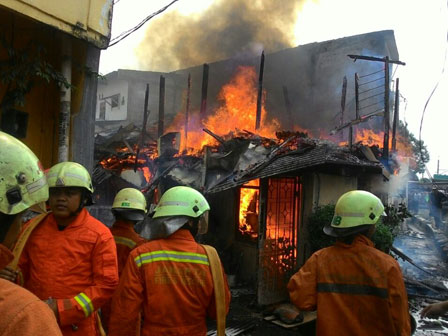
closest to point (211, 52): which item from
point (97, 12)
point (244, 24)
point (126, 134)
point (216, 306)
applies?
point (244, 24)

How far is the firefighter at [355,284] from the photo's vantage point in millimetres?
2600

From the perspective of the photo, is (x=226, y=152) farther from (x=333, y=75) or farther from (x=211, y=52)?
(x=211, y=52)

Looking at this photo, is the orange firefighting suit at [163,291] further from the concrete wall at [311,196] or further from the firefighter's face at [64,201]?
the concrete wall at [311,196]

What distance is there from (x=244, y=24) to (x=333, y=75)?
1026cm

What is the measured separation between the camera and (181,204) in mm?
2664

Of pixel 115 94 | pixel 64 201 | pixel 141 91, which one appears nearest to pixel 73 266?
pixel 64 201

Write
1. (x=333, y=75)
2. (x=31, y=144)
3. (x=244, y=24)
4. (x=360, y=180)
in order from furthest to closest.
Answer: (x=244, y=24) < (x=333, y=75) < (x=360, y=180) < (x=31, y=144)

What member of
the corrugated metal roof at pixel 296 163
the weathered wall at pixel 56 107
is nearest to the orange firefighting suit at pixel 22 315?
the weathered wall at pixel 56 107

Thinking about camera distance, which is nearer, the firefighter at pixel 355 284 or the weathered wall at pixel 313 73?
the firefighter at pixel 355 284

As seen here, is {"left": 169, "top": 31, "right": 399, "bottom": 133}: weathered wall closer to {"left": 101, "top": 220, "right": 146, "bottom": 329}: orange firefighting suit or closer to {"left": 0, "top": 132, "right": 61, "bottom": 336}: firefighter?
{"left": 101, "top": 220, "right": 146, "bottom": 329}: orange firefighting suit

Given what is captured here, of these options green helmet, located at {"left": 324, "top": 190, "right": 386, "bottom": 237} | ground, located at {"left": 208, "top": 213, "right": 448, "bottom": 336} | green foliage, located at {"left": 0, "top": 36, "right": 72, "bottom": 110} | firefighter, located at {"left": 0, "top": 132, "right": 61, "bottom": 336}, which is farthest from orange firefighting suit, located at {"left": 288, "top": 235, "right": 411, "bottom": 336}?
green foliage, located at {"left": 0, "top": 36, "right": 72, "bottom": 110}

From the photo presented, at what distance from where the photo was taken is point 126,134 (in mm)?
18031

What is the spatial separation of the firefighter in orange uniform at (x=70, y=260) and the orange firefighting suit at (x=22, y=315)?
59.3 inches

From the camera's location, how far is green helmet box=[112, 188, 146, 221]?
409cm
